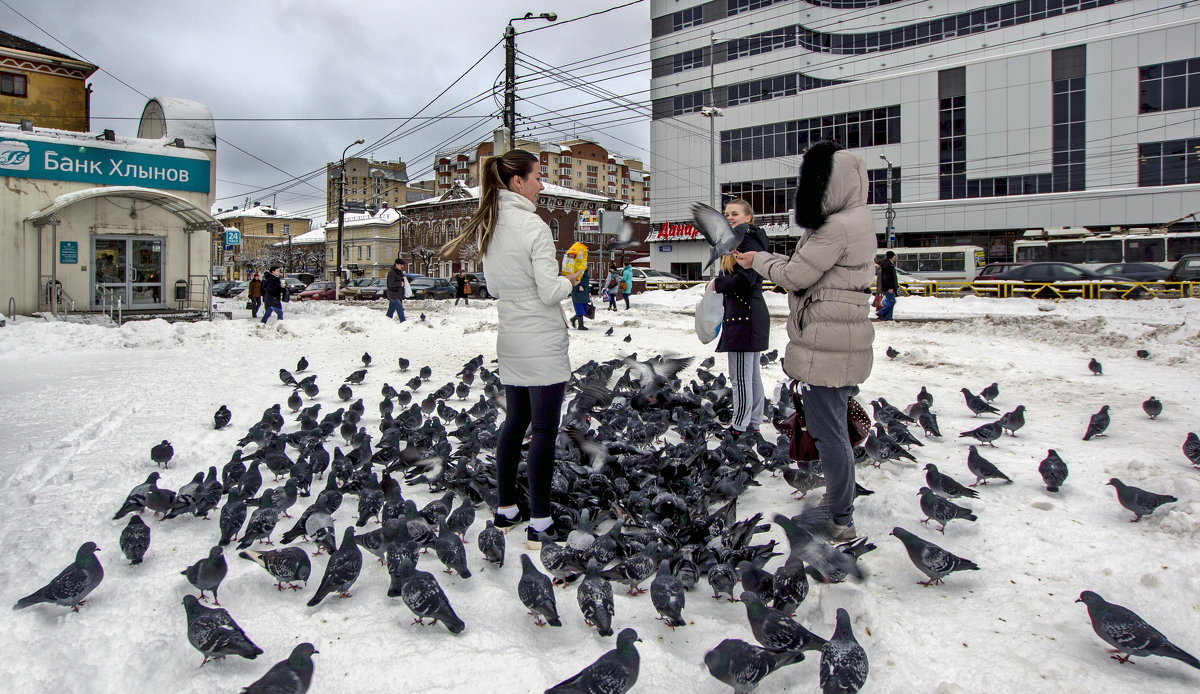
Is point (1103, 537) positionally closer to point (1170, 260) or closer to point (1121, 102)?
point (1170, 260)

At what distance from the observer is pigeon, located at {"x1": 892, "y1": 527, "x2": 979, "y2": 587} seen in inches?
116

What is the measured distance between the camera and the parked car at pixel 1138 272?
23.4m

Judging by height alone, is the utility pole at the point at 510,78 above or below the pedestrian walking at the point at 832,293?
above

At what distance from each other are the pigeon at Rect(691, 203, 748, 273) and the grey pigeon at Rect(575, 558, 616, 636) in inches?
93.7

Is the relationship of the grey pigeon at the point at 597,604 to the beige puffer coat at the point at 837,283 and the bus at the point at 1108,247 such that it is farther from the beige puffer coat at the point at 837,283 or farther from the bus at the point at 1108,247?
the bus at the point at 1108,247

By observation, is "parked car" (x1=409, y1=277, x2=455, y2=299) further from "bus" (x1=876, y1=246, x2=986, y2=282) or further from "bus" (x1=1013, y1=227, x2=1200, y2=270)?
"bus" (x1=1013, y1=227, x2=1200, y2=270)

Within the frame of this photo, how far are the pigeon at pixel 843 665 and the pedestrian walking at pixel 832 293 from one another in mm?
963

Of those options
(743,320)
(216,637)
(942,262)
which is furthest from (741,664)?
(942,262)

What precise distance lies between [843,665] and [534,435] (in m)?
1.72

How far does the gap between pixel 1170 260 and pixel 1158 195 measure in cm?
1249

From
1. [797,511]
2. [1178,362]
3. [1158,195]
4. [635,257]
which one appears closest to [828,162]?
[797,511]

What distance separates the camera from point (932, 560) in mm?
2973

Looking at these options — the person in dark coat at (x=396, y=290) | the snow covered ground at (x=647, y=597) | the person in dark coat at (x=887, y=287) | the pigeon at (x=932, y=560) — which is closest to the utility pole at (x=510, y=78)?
the person in dark coat at (x=396, y=290)

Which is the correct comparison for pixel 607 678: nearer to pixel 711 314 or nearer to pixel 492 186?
pixel 492 186
